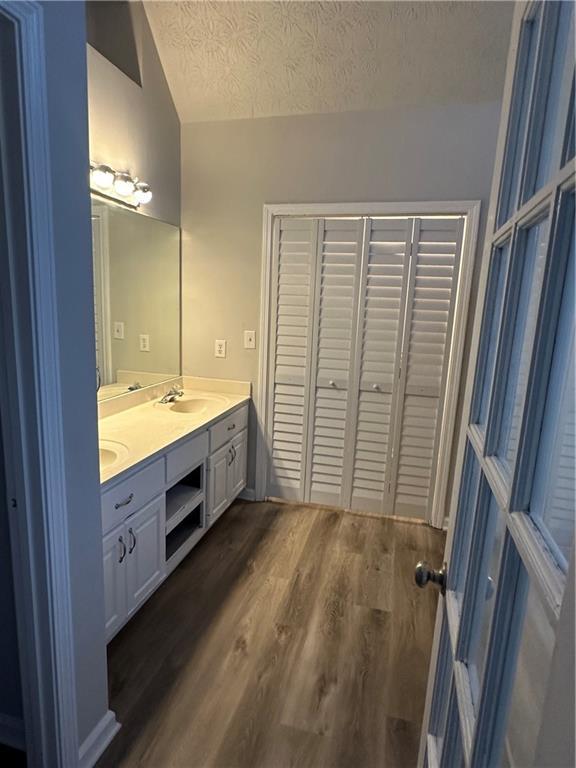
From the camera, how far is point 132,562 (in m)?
1.86

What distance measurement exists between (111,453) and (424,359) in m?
1.90

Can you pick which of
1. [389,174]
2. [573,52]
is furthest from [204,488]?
[573,52]

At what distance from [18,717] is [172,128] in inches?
119

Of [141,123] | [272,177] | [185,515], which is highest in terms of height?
[141,123]

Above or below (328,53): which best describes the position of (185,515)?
below

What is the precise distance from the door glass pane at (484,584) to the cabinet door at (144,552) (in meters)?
1.42

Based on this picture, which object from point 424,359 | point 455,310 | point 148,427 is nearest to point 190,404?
point 148,427

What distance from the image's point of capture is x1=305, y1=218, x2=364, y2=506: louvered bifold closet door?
2801mm

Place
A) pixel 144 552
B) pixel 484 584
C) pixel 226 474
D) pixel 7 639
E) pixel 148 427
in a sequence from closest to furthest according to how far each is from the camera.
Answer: pixel 484 584 < pixel 7 639 < pixel 144 552 < pixel 148 427 < pixel 226 474

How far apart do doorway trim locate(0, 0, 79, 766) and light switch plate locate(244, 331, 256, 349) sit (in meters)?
1.97

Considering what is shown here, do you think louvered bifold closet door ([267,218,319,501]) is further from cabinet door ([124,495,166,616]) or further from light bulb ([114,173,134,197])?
cabinet door ([124,495,166,616])

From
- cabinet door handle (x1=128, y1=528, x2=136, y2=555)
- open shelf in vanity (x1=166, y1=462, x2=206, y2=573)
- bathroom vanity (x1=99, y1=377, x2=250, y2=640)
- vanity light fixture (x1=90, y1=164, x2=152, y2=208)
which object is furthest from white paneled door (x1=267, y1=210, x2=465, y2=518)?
cabinet door handle (x1=128, y1=528, x2=136, y2=555)

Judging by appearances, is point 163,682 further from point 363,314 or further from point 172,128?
point 172,128

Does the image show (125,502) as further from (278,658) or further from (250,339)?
(250,339)
